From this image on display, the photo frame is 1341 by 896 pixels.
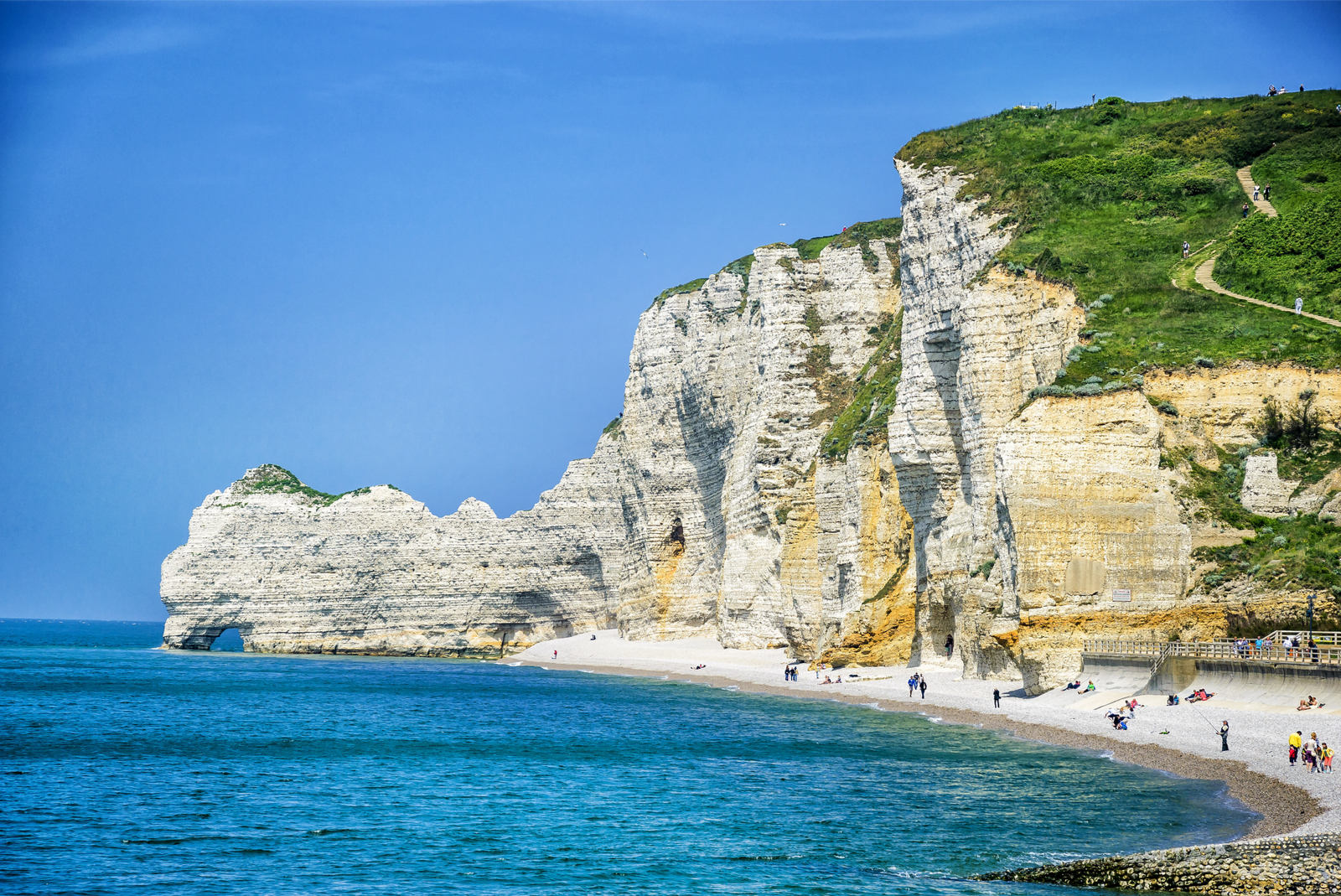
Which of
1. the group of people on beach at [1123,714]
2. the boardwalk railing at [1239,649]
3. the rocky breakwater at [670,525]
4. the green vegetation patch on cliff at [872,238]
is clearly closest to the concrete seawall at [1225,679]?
the boardwalk railing at [1239,649]

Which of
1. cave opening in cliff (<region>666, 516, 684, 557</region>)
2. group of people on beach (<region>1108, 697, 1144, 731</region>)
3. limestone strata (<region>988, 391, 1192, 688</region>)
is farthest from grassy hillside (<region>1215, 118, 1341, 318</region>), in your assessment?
cave opening in cliff (<region>666, 516, 684, 557</region>)

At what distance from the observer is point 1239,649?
3197cm

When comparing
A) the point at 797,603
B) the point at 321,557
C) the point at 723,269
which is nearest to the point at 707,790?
the point at 797,603

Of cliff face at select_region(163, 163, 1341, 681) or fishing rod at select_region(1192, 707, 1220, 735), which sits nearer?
fishing rod at select_region(1192, 707, 1220, 735)

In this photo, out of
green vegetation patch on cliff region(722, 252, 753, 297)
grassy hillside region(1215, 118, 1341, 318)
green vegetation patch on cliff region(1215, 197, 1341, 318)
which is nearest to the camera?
green vegetation patch on cliff region(1215, 197, 1341, 318)

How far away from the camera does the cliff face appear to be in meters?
36.1

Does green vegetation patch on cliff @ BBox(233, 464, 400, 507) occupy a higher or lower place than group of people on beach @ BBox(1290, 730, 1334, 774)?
higher

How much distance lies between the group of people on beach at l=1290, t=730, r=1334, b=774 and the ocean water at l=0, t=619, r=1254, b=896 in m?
2.25

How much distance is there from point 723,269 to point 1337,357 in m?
54.9

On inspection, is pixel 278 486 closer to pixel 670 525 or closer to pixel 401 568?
pixel 401 568

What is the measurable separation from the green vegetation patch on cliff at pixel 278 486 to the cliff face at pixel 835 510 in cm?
28

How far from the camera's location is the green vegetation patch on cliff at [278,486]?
10069cm

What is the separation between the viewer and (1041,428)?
3666cm

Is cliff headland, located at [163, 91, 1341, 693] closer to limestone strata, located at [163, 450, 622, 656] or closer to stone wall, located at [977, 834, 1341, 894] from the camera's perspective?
limestone strata, located at [163, 450, 622, 656]
